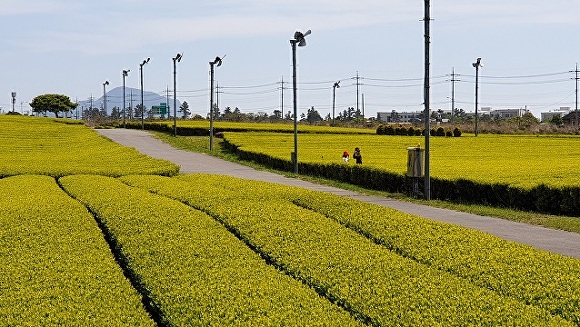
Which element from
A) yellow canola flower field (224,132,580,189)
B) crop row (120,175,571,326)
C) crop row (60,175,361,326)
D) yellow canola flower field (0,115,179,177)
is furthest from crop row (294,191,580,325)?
yellow canola flower field (0,115,179,177)

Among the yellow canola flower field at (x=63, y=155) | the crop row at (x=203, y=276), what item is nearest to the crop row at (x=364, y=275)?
the crop row at (x=203, y=276)

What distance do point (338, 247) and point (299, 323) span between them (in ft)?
11.5

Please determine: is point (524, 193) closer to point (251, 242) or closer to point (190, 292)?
point (251, 242)

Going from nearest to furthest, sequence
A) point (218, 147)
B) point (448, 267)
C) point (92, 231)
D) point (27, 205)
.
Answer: point (448, 267) < point (92, 231) < point (27, 205) < point (218, 147)

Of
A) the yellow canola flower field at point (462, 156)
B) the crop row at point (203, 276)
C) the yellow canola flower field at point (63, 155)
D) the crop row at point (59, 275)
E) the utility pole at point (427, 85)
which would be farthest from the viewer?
the yellow canola flower field at point (63, 155)

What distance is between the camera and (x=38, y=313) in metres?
6.79

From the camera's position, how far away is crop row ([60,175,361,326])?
6.62m

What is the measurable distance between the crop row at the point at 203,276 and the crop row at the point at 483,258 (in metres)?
1.94

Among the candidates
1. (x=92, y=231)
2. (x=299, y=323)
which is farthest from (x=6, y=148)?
(x=299, y=323)

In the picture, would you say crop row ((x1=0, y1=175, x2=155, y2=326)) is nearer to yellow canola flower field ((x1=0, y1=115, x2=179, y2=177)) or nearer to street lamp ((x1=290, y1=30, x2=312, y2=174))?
yellow canola flower field ((x1=0, y1=115, x2=179, y2=177))

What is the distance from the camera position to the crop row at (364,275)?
6637mm

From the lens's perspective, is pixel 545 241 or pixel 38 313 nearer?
pixel 38 313

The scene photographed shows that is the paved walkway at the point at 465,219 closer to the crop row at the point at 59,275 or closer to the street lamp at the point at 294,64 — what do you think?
the street lamp at the point at 294,64

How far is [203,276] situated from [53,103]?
93.7 m
